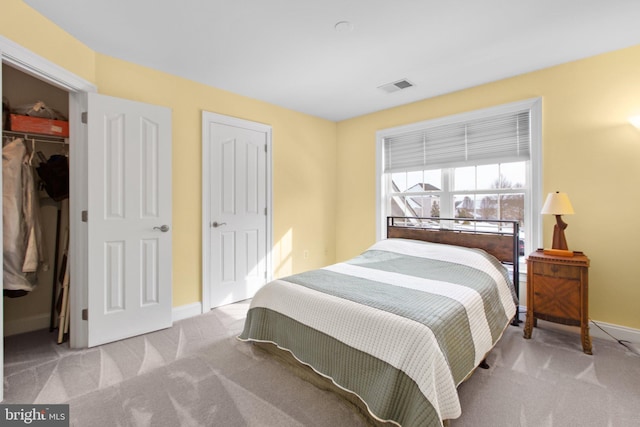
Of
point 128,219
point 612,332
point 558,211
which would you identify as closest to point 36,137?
point 128,219

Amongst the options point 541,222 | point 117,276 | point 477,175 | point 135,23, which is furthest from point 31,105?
point 541,222

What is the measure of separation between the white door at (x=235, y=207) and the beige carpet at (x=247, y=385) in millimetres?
911

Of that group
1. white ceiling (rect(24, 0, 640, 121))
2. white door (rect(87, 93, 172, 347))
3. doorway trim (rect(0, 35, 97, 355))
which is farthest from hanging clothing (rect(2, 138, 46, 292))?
white ceiling (rect(24, 0, 640, 121))

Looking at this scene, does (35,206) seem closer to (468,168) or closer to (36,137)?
(36,137)

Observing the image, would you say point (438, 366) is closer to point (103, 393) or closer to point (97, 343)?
point (103, 393)

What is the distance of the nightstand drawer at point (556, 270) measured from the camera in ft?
7.55

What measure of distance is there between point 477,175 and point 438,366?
2.58 meters

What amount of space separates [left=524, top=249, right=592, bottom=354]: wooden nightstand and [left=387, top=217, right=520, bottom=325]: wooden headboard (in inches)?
10.7

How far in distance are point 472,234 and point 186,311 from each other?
3.09 metres

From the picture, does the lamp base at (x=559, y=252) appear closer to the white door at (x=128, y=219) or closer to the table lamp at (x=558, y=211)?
the table lamp at (x=558, y=211)

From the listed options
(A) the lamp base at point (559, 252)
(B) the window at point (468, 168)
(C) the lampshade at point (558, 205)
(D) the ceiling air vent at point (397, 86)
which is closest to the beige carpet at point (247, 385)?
(A) the lamp base at point (559, 252)

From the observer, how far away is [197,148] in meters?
3.06

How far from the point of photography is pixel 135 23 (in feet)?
6.77

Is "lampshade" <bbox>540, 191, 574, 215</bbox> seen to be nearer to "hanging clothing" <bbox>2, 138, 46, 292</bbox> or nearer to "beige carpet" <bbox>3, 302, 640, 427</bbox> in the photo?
"beige carpet" <bbox>3, 302, 640, 427</bbox>
